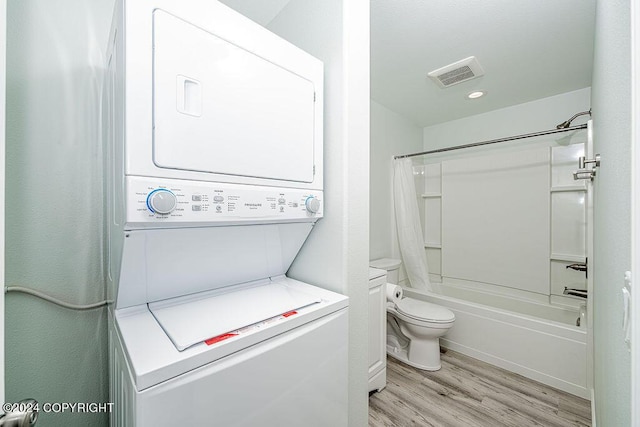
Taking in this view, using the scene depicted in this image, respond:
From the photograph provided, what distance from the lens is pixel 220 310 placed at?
0.92 metres

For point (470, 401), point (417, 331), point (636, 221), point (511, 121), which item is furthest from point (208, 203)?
point (511, 121)

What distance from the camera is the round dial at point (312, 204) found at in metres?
1.08

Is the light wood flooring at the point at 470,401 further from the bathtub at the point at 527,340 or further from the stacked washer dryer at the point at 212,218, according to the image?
the stacked washer dryer at the point at 212,218

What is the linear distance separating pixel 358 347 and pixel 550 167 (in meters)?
2.95

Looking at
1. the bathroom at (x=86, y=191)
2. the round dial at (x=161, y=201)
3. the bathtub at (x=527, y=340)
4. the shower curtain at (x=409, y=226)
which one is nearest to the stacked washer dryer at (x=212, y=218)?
the round dial at (x=161, y=201)

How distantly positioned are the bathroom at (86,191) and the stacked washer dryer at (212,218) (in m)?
0.14

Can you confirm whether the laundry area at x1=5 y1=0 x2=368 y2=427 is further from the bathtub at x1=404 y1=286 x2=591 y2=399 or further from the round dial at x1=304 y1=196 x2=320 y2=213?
the bathtub at x1=404 y1=286 x2=591 y2=399

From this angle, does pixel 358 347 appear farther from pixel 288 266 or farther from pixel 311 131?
pixel 311 131

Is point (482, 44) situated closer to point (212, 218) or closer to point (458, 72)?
point (458, 72)

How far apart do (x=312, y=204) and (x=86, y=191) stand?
992mm

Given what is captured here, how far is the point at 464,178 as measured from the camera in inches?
130

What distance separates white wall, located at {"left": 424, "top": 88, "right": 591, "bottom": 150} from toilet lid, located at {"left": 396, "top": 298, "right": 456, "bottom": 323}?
2.24 metres

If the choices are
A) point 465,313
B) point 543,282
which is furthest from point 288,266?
point 543,282

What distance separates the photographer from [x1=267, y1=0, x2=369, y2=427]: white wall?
118 centimetres
